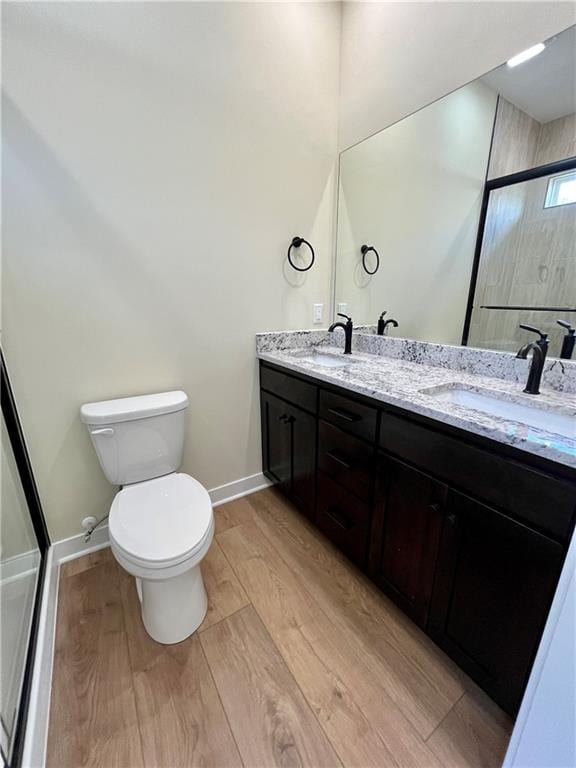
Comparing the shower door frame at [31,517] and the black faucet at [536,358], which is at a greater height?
the black faucet at [536,358]

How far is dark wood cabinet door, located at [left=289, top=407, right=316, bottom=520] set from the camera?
1585 millimetres

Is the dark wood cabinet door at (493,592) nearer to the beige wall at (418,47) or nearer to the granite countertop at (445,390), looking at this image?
the granite countertop at (445,390)

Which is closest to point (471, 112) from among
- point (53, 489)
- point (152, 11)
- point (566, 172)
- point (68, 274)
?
point (566, 172)

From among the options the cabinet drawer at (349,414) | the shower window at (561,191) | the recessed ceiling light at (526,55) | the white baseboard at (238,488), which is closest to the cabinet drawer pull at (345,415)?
the cabinet drawer at (349,414)

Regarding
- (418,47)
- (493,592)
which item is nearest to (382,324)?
(418,47)

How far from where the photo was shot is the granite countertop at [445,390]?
2.59 ft

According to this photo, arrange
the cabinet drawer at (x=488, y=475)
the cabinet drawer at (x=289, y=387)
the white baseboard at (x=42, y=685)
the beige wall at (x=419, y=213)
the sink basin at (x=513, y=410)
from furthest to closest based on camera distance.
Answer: the cabinet drawer at (x=289, y=387) → the beige wall at (x=419, y=213) → the sink basin at (x=513, y=410) → the white baseboard at (x=42, y=685) → the cabinet drawer at (x=488, y=475)

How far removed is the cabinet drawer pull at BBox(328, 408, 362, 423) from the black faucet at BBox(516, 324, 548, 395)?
60 centimetres

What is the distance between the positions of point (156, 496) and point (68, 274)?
983 millimetres

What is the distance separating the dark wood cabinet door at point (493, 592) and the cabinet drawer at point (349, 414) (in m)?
0.36

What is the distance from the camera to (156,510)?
4.08 feet

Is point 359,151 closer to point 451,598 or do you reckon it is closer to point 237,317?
point 237,317

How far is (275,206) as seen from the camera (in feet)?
5.74

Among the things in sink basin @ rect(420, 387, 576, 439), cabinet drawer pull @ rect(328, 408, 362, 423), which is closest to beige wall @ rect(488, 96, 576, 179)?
sink basin @ rect(420, 387, 576, 439)
